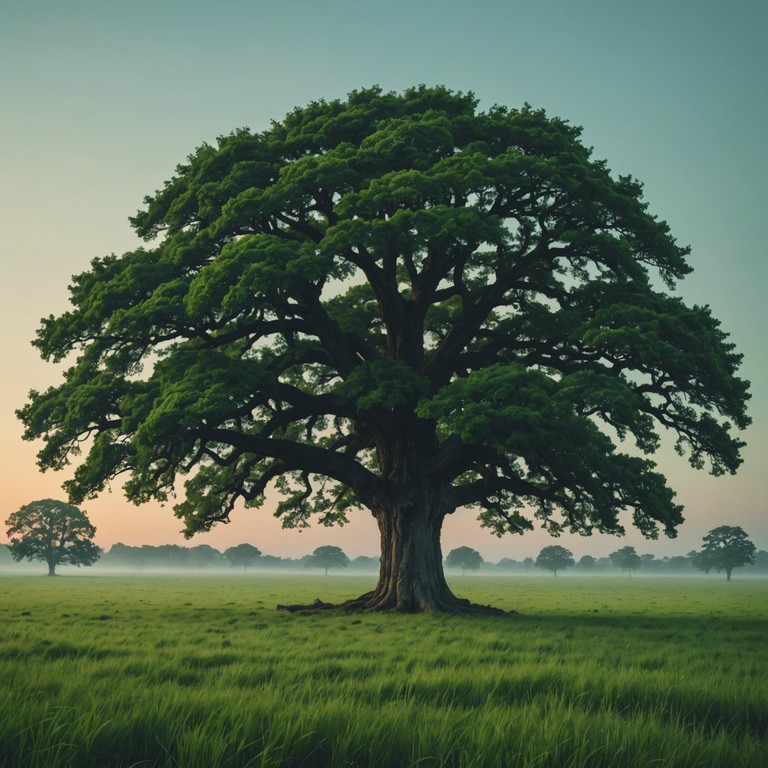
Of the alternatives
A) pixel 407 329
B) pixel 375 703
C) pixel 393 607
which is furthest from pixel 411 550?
pixel 375 703

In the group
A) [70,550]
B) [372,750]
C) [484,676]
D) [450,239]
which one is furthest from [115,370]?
[70,550]

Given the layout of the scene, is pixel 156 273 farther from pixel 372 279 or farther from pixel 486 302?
pixel 486 302

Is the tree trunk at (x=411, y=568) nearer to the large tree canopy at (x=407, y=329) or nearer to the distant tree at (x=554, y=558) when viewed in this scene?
the large tree canopy at (x=407, y=329)

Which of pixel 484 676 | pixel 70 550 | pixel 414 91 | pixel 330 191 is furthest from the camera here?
pixel 70 550

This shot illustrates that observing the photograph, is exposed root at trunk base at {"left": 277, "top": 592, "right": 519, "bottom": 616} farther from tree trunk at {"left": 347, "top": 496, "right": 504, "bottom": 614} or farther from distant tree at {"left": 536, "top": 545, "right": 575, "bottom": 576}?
distant tree at {"left": 536, "top": 545, "right": 575, "bottom": 576}

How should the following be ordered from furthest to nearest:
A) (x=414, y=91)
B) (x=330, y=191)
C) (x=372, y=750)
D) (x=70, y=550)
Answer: (x=70, y=550), (x=414, y=91), (x=330, y=191), (x=372, y=750)

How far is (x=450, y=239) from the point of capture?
20.3 metres

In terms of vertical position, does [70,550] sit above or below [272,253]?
below

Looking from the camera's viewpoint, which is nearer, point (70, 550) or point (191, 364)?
point (191, 364)

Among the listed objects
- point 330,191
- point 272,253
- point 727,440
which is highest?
point 330,191

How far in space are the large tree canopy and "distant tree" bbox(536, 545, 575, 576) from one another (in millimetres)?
166671

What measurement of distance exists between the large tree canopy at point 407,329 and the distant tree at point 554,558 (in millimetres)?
166671

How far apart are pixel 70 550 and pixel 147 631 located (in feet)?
295

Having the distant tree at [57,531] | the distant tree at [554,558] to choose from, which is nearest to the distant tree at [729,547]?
the distant tree at [554,558]
